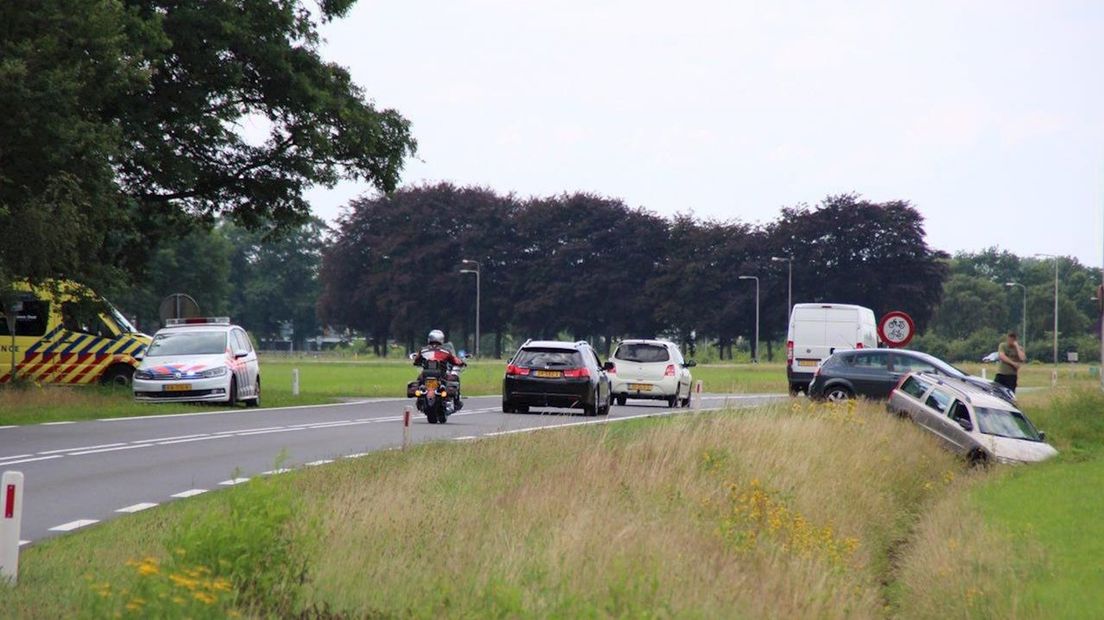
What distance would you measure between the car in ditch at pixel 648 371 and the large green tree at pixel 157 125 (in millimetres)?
7033

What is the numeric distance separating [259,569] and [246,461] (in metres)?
11.5

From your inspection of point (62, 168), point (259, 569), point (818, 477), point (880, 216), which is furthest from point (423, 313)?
point (259, 569)

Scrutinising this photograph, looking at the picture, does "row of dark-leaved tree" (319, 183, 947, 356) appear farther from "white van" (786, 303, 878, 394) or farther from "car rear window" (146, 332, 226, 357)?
"car rear window" (146, 332, 226, 357)

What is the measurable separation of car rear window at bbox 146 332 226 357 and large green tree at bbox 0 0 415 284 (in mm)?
1768

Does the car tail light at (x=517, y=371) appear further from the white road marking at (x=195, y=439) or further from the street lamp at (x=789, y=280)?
the street lamp at (x=789, y=280)

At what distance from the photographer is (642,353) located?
132 ft

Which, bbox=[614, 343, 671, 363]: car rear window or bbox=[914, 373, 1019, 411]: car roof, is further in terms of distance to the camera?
bbox=[614, 343, 671, 363]: car rear window

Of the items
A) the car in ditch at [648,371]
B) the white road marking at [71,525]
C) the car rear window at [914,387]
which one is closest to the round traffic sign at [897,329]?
the car in ditch at [648,371]

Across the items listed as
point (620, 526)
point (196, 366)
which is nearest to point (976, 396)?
point (196, 366)

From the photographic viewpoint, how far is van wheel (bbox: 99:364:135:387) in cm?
3809

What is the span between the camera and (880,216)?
9950 centimetres

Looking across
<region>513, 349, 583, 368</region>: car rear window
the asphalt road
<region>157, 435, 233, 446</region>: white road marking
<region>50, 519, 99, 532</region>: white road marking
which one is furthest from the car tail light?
<region>50, 519, 99, 532</region>: white road marking

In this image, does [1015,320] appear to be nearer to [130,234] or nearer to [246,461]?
[130,234]

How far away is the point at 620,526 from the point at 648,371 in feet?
90.9
